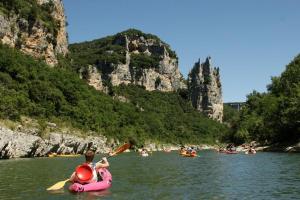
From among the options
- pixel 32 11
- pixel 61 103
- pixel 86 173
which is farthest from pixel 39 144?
pixel 32 11

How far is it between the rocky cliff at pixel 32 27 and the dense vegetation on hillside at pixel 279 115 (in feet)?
165

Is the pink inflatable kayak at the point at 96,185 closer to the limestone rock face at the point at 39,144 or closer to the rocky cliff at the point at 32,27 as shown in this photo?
the limestone rock face at the point at 39,144

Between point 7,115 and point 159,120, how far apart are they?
98.9 metres

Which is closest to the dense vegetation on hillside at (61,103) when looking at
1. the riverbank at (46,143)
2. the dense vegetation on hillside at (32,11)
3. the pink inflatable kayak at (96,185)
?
the riverbank at (46,143)

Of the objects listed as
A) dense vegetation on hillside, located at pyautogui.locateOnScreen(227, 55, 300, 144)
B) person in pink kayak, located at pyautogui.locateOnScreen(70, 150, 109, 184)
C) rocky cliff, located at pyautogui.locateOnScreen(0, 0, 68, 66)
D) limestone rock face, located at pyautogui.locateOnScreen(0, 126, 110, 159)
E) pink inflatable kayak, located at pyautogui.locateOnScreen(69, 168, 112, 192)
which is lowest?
pink inflatable kayak, located at pyautogui.locateOnScreen(69, 168, 112, 192)

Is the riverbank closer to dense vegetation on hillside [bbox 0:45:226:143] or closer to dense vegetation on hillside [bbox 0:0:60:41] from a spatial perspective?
dense vegetation on hillside [bbox 0:45:226:143]

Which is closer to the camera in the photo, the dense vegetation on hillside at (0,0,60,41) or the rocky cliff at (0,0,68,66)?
the rocky cliff at (0,0,68,66)

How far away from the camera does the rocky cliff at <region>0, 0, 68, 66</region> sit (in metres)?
102

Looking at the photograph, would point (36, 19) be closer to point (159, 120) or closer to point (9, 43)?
point (9, 43)

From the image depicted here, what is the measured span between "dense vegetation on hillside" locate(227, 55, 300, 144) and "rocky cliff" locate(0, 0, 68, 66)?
50301 millimetres

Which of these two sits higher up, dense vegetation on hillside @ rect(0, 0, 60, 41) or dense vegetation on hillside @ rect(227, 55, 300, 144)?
dense vegetation on hillside @ rect(0, 0, 60, 41)

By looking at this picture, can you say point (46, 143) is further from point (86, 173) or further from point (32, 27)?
point (86, 173)

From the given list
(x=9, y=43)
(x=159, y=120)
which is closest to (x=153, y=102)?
(x=159, y=120)

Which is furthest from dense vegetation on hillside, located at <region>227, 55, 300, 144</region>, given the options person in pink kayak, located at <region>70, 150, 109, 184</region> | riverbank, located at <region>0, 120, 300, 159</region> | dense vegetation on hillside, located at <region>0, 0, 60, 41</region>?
dense vegetation on hillside, located at <region>0, 0, 60, 41</region>
